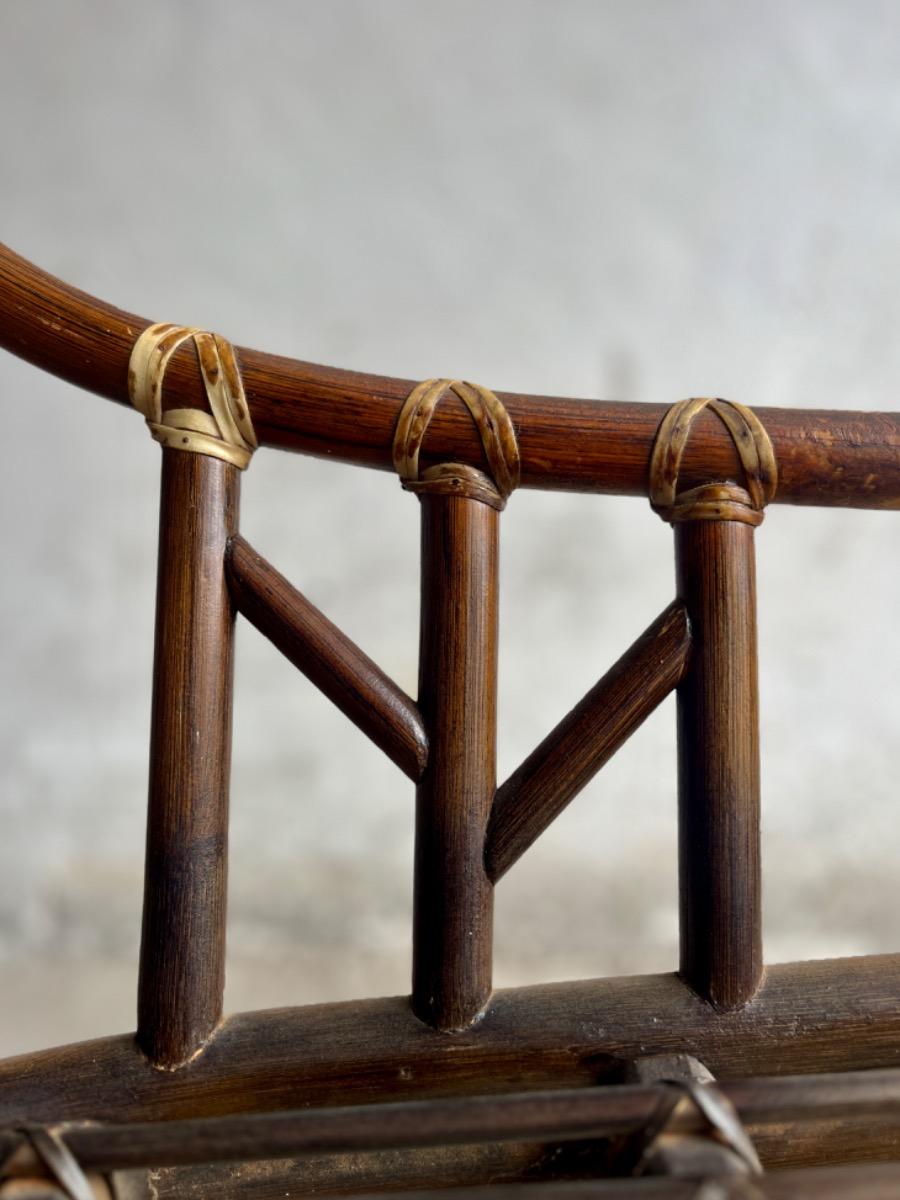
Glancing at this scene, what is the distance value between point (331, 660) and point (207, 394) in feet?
0.46

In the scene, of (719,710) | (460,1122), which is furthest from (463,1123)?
(719,710)

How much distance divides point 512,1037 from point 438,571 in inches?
8.6

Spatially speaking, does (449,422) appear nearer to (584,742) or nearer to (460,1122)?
(584,742)

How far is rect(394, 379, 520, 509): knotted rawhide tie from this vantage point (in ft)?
1.70

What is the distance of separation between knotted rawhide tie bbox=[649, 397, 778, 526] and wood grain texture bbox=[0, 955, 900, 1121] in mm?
230

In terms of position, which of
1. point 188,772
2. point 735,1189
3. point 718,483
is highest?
point 718,483

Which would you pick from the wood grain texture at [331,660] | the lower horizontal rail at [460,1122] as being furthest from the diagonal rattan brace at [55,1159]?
the wood grain texture at [331,660]

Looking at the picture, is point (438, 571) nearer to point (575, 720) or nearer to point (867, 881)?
point (575, 720)

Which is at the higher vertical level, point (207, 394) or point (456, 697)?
point (207, 394)

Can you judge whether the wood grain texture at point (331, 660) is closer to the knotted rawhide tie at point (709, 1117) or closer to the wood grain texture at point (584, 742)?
the wood grain texture at point (584, 742)

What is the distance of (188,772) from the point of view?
0.50m

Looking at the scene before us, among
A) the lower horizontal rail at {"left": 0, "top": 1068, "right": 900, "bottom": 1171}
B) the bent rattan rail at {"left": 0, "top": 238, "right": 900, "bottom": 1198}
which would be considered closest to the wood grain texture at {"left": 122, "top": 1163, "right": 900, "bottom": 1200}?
the lower horizontal rail at {"left": 0, "top": 1068, "right": 900, "bottom": 1171}

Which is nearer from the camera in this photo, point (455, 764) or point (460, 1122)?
point (460, 1122)

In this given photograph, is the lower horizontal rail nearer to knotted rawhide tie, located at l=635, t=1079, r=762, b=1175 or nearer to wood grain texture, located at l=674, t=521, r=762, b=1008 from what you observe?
knotted rawhide tie, located at l=635, t=1079, r=762, b=1175
